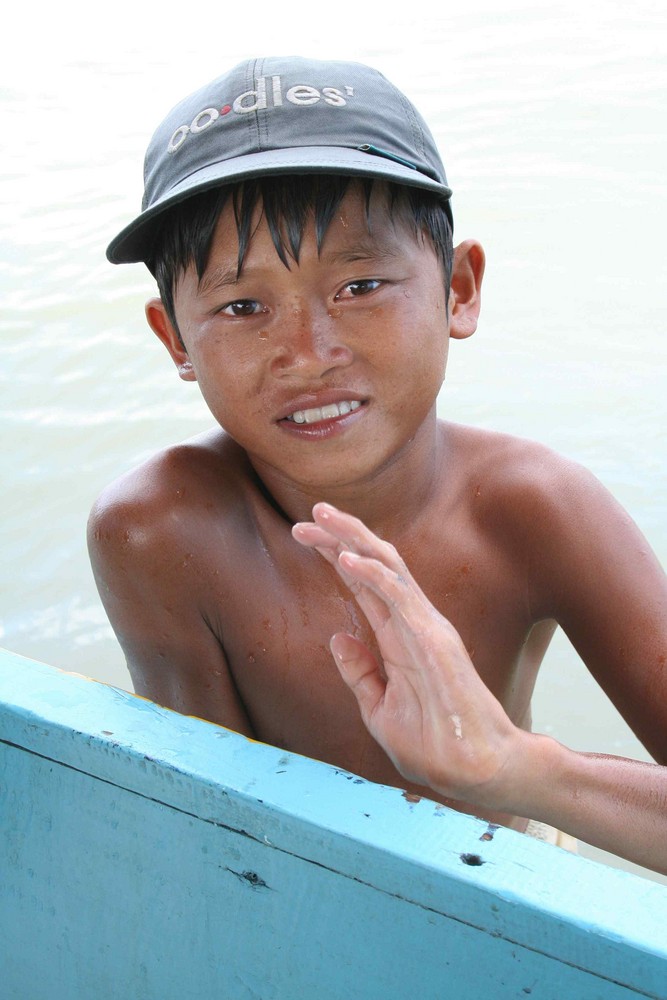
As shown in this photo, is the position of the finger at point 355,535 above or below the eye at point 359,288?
below

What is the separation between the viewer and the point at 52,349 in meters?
4.45

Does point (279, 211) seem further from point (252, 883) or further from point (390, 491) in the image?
point (252, 883)

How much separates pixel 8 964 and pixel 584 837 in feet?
2.40

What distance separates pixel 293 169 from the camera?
1.39 meters

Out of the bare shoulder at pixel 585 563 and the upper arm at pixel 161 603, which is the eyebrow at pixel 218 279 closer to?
the upper arm at pixel 161 603

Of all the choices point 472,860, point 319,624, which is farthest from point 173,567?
point 472,860

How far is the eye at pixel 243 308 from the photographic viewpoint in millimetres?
1514

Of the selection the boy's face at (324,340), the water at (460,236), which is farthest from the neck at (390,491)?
the water at (460,236)

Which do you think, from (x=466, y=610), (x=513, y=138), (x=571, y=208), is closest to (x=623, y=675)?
(x=466, y=610)

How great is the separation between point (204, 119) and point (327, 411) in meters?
0.43

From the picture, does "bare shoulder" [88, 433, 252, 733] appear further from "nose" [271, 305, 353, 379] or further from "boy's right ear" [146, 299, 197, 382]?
"nose" [271, 305, 353, 379]

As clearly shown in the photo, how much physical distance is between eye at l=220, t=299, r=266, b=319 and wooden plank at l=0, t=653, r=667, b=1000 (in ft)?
1.76

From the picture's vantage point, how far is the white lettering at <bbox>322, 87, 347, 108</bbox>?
1.52m

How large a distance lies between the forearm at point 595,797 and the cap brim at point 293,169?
28.3 inches
